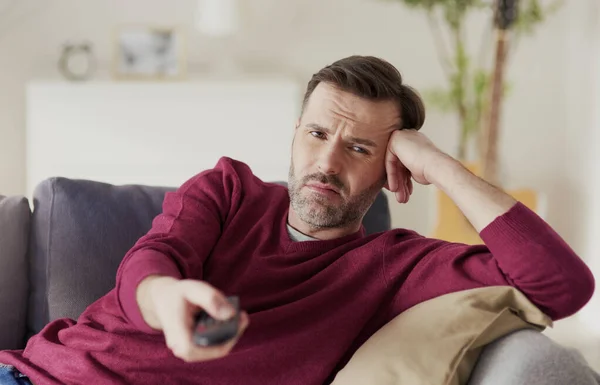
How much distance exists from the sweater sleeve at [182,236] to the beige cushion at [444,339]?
37 centimetres

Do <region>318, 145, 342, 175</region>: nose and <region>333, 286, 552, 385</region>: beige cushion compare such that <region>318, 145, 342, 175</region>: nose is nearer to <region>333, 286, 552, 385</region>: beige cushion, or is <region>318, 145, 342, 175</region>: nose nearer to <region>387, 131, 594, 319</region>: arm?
<region>387, 131, 594, 319</region>: arm

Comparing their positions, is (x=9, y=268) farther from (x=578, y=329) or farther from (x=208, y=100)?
(x=578, y=329)

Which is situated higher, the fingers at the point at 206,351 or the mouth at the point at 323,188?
the mouth at the point at 323,188

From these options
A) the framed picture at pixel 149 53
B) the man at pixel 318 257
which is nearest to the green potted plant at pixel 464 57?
the framed picture at pixel 149 53

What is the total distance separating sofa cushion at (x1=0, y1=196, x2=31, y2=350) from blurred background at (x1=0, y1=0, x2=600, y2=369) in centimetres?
199

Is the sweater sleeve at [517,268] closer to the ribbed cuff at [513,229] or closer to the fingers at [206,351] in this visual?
the ribbed cuff at [513,229]

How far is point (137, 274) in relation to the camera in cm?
139

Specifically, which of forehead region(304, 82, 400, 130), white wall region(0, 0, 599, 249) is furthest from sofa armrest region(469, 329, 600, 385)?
white wall region(0, 0, 599, 249)

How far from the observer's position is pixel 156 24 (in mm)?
4438

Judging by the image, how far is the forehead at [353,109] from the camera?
5.87 ft

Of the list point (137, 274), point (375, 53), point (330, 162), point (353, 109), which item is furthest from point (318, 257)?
point (375, 53)

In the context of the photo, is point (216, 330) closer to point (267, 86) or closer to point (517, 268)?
point (517, 268)

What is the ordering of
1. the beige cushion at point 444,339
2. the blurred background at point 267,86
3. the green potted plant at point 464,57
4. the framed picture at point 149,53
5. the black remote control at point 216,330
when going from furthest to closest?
the framed picture at point 149,53, the green potted plant at point 464,57, the blurred background at point 267,86, the beige cushion at point 444,339, the black remote control at point 216,330

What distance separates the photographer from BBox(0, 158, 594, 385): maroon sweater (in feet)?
5.04
